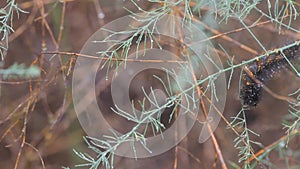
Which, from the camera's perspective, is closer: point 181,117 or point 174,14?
point 174,14

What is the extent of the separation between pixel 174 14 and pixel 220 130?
0.52 metres

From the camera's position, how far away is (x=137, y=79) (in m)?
1.23

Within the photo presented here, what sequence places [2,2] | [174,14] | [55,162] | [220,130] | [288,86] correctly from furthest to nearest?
[55,162], [220,130], [288,86], [2,2], [174,14]

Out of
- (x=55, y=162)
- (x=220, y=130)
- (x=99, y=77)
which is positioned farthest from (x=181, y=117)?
(x=55, y=162)

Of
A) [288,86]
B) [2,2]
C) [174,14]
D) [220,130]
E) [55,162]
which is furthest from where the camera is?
[55,162]

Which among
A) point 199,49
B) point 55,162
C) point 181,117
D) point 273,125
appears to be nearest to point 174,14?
point 199,49

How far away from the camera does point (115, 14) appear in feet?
3.96

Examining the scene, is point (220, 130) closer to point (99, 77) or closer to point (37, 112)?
point (99, 77)

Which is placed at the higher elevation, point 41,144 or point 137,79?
point 137,79

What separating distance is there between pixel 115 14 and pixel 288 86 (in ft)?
1.67

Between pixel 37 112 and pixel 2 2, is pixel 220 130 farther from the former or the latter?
pixel 2 2

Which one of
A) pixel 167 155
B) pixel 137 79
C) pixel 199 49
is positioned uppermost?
pixel 199 49

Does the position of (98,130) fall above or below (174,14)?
below

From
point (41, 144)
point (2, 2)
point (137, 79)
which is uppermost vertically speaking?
point (2, 2)
